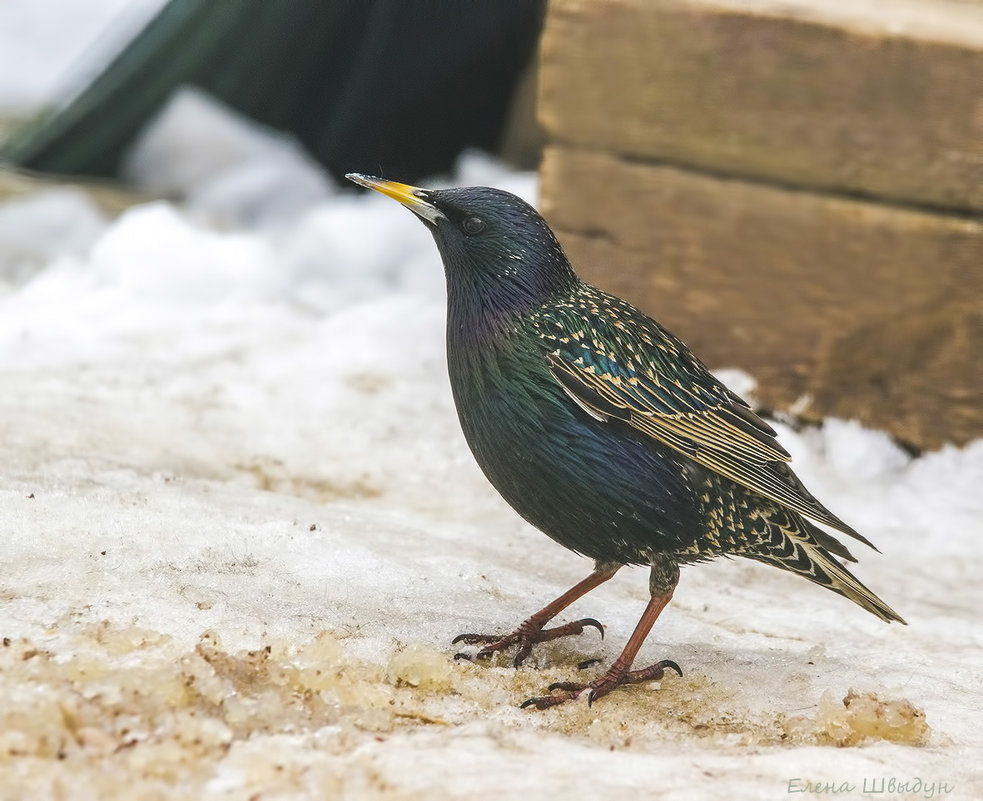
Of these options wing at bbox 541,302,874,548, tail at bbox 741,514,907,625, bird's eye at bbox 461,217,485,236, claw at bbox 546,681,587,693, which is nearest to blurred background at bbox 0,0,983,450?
wing at bbox 541,302,874,548

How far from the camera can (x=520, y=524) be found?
4.04 meters

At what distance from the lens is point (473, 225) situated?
2.80m

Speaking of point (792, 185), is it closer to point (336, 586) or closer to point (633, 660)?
point (633, 660)

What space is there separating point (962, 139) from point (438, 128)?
3.31 m

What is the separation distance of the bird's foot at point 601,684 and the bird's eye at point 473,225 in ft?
3.36

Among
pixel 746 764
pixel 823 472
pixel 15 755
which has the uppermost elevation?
pixel 823 472

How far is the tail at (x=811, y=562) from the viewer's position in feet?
9.41

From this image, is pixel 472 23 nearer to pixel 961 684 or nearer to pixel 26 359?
pixel 26 359

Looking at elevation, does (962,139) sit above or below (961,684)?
above

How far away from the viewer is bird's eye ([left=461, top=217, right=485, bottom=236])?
110 inches

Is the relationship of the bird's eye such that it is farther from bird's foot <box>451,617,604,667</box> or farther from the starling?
bird's foot <box>451,617,604,667</box>

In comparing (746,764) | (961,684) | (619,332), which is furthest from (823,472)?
(746,764)

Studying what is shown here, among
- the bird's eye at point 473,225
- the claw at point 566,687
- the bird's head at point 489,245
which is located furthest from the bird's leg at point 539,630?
the bird's eye at point 473,225

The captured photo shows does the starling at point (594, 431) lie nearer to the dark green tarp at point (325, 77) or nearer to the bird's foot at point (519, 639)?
the bird's foot at point (519, 639)
